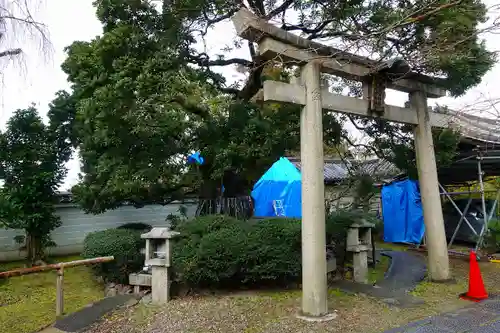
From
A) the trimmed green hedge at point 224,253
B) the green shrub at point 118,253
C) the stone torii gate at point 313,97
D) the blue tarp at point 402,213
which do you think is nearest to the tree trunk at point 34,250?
the green shrub at point 118,253

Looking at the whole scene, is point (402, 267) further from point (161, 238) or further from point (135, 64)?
point (135, 64)

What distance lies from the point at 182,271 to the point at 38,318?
2.42 meters

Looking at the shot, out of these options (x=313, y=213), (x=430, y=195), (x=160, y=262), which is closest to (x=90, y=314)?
(x=160, y=262)

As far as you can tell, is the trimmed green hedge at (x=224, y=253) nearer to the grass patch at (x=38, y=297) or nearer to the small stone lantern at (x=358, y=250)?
the grass patch at (x=38, y=297)

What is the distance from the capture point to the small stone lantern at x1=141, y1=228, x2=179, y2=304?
6.84 meters

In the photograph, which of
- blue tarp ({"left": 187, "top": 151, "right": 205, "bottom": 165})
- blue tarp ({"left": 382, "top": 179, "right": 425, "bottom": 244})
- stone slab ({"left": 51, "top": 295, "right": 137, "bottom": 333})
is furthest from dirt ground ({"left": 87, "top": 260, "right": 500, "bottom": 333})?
blue tarp ({"left": 382, "top": 179, "right": 425, "bottom": 244})

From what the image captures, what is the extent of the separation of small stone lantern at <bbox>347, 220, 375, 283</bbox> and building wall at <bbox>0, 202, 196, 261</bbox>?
8.12 metres

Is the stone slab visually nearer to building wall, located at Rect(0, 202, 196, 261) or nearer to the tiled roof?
the tiled roof

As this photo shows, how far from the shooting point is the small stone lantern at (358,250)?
8359 millimetres

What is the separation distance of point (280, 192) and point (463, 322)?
8206 mm

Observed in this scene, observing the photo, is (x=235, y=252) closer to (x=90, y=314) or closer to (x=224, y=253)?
(x=224, y=253)

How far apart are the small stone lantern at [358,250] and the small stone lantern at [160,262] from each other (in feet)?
12.3

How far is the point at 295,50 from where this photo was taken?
6.30 m

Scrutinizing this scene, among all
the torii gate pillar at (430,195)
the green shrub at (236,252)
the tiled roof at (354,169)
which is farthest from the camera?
the tiled roof at (354,169)
